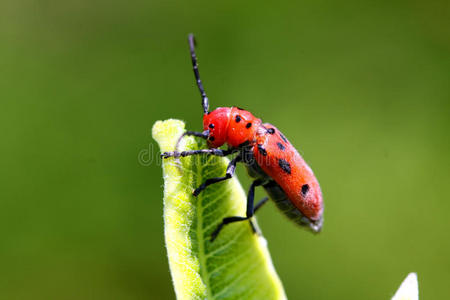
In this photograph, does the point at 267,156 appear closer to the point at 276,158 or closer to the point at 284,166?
the point at 276,158

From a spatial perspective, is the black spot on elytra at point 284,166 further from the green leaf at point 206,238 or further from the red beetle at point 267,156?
the green leaf at point 206,238

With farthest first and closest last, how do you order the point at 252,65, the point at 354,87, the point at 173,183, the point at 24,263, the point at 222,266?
the point at 354,87
the point at 252,65
the point at 24,263
the point at 222,266
the point at 173,183

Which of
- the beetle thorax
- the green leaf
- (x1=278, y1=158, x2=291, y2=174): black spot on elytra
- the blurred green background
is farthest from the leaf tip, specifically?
the blurred green background

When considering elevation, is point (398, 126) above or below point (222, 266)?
above

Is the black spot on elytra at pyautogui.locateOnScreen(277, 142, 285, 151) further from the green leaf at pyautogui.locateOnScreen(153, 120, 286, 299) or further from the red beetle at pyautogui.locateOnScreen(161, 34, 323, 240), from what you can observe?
the green leaf at pyautogui.locateOnScreen(153, 120, 286, 299)

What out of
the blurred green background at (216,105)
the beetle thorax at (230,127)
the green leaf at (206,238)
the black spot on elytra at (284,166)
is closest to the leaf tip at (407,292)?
the green leaf at (206,238)

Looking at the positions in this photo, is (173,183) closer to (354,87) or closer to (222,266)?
(222,266)

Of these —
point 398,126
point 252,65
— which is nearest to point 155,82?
point 252,65
